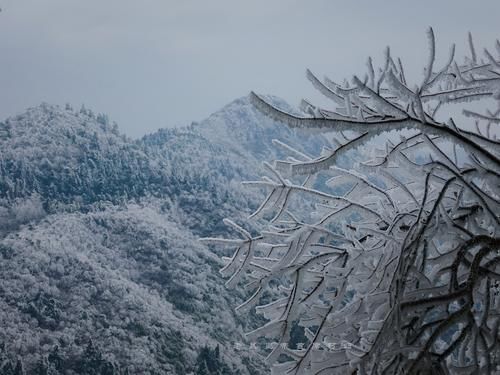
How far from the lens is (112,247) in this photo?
3482 inches

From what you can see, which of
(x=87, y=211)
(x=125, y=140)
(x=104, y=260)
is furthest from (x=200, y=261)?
(x=125, y=140)

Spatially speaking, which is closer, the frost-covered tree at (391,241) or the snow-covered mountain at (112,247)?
the frost-covered tree at (391,241)

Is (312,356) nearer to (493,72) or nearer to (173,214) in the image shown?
(493,72)

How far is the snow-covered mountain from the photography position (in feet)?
219

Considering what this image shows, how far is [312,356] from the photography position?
2047 mm

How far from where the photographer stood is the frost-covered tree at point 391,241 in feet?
4.97

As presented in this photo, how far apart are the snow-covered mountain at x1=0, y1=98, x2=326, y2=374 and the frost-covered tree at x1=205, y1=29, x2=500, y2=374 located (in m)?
42.5

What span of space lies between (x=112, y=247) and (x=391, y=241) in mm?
89865

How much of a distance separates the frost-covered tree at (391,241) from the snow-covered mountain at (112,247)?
42461 mm

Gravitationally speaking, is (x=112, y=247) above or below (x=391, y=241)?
above

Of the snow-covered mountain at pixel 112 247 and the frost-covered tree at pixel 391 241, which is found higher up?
the snow-covered mountain at pixel 112 247

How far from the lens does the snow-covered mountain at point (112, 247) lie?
66750mm

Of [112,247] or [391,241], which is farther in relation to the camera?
[112,247]

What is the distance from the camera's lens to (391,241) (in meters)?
1.87
